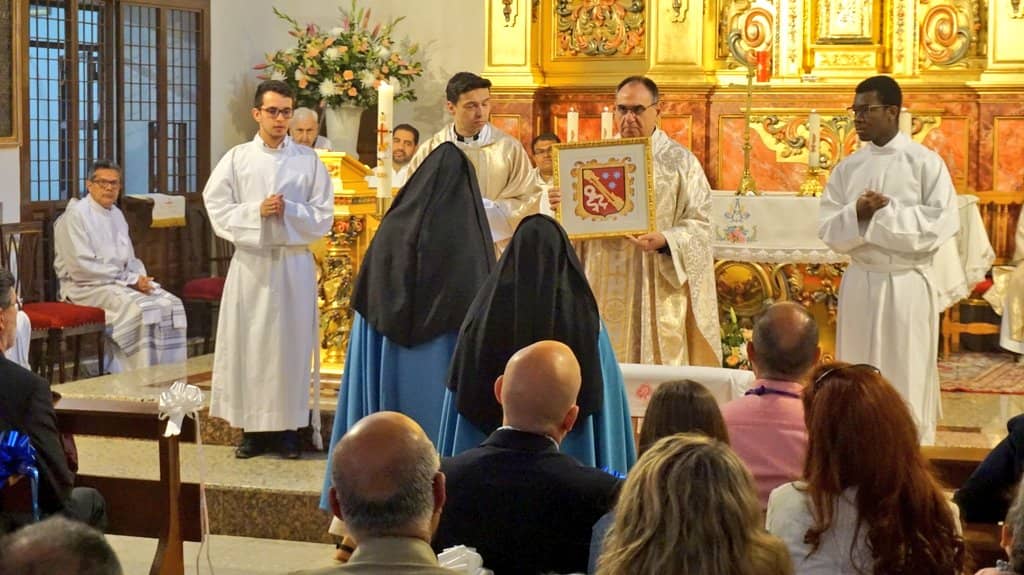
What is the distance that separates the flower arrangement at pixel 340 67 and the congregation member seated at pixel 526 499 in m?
9.45

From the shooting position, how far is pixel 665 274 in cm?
736

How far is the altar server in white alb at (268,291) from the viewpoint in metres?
7.77

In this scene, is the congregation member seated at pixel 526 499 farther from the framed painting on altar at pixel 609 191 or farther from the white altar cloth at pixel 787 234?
the white altar cloth at pixel 787 234

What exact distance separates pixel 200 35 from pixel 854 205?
7.66 meters

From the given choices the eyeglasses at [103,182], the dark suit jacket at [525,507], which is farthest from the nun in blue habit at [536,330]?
the eyeglasses at [103,182]

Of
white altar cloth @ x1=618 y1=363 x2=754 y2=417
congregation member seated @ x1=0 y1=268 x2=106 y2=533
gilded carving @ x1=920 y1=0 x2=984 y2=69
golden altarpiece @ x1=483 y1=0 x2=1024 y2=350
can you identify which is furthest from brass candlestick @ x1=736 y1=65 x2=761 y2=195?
congregation member seated @ x1=0 y1=268 x2=106 y2=533

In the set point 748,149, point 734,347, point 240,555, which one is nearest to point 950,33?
point 748,149

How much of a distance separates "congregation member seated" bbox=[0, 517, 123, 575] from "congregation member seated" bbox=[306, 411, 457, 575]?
52cm

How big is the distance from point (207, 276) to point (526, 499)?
1000cm

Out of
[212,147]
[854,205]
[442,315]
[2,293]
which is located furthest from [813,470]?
[212,147]

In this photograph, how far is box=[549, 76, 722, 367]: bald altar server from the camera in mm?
7242

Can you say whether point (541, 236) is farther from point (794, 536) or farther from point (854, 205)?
point (854, 205)

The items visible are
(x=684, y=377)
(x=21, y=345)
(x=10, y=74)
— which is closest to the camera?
(x=684, y=377)

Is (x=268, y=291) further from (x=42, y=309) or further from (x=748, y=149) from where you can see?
(x=748, y=149)
